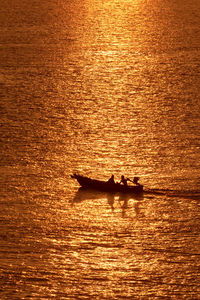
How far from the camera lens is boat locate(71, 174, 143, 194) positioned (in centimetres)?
4009

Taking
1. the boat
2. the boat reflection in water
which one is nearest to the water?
the boat reflection in water

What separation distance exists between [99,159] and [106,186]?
524 cm

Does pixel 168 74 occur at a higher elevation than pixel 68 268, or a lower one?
higher

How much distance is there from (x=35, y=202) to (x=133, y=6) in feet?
218

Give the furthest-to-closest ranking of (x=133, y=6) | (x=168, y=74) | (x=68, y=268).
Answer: (x=133, y=6) < (x=168, y=74) < (x=68, y=268)

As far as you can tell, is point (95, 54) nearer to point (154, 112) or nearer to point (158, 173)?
point (154, 112)

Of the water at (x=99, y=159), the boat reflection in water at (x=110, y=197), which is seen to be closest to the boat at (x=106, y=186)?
the boat reflection in water at (x=110, y=197)

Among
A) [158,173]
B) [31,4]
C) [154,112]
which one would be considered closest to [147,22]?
[31,4]

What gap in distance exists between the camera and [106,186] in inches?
1582

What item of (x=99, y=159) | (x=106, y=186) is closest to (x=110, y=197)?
(x=106, y=186)

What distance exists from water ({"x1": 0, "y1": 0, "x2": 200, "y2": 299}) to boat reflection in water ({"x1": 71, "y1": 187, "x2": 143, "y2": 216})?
0.11 meters

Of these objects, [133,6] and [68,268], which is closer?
[68,268]

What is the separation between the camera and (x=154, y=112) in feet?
182

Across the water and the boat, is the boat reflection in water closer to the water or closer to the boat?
the water
